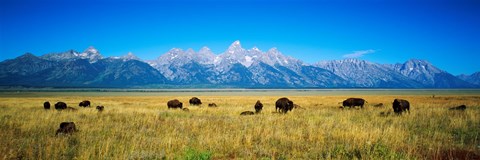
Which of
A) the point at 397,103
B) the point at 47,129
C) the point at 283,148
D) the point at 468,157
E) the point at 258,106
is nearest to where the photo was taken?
the point at 468,157

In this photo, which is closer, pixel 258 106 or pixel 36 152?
pixel 36 152

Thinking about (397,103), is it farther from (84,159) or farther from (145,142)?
(84,159)

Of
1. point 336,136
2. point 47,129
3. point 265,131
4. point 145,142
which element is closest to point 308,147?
point 336,136

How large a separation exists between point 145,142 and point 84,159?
316 centimetres

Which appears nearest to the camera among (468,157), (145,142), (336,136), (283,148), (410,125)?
(468,157)

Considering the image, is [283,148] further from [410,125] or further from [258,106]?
[258,106]

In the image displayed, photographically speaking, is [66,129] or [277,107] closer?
[66,129]

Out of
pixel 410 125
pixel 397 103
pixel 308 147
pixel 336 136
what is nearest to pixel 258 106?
pixel 397 103

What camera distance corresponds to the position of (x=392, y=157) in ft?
26.1

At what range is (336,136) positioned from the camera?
493 inches

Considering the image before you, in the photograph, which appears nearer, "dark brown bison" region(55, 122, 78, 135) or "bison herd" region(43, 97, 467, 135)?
"dark brown bison" region(55, 122, 78, 135)

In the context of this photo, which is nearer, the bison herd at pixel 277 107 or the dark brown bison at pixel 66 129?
the dark brown bison at pixel 66 129

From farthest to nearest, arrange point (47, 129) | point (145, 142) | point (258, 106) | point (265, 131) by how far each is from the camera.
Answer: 1. point (258, 106)
2. point (47, 129)
3. point (265, 131)
4. point (145, 142)

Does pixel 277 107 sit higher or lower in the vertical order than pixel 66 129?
lower
